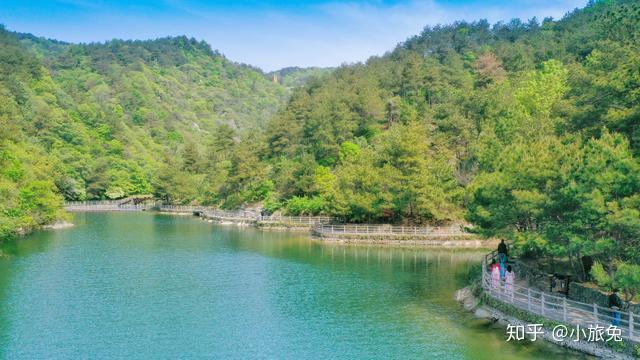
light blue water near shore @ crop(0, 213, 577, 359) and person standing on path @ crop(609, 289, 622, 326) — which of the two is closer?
person standing on path @ crop(609, 289, 622, 326)

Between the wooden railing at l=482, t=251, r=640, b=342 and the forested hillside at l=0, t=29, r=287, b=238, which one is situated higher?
the forested hillside at l=0, t=29, r=287, b=238

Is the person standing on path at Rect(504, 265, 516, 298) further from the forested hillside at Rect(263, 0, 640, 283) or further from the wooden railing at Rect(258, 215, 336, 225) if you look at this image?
the wooden railing at Rect(258, 215, 336, 225)

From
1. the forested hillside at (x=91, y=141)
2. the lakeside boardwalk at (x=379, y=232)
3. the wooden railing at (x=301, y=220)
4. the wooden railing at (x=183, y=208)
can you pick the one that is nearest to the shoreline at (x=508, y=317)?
the lakeside boardwalk at (x=379, y=232)

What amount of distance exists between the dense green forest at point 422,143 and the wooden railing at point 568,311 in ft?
5.17

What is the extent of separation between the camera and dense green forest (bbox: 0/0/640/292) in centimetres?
2336

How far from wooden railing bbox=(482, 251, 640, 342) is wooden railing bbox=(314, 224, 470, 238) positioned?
23726 mm

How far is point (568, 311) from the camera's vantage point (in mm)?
21969

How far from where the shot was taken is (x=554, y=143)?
2767 centimetres

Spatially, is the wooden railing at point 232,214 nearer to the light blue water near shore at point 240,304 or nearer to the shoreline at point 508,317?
the light blue water near shore at point 240,304

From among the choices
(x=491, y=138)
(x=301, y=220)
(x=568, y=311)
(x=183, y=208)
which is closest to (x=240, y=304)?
(x=568, y=311)

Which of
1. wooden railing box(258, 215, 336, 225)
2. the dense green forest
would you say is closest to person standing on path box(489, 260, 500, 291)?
the dense green forest

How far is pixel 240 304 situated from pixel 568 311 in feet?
48.0

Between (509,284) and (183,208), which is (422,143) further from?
(183,208)

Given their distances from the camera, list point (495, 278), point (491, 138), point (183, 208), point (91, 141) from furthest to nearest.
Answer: point (91, 141), point (183, 208), point (491, 138), point (495, 278)
